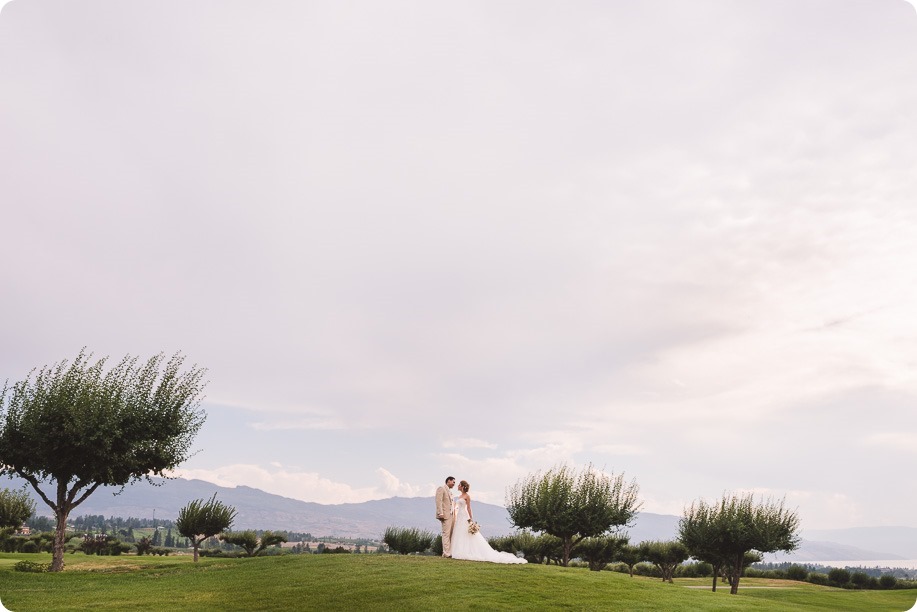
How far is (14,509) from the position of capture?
55.2m

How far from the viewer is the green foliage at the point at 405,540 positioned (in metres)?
52.6

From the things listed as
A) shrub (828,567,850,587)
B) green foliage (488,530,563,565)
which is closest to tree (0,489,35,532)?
green foliage (488,530,563,565)

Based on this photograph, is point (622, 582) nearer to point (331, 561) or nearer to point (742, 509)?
point (331, 561)

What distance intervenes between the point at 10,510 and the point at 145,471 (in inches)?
1032

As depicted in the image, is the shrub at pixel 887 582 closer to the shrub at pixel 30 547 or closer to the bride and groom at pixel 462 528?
the bride and groom at pixel 462 528

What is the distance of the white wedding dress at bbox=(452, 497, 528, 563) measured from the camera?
106ft

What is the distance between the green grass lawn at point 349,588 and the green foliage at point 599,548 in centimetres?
3692

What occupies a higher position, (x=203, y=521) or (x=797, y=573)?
(x=203, y=521)

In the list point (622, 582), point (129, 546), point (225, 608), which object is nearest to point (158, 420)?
point (225, 608)

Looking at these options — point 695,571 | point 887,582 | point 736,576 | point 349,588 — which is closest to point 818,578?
point 887,582

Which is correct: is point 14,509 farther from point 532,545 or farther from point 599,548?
point 599,548

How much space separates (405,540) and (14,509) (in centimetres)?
3178

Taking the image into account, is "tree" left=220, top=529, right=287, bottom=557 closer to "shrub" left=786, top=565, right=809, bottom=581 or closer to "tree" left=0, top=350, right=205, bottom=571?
"tree" left=0, top=350, right=205, bottom=571

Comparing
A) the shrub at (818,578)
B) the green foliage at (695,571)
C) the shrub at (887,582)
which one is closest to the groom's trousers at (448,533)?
the shrub at (818,578)
